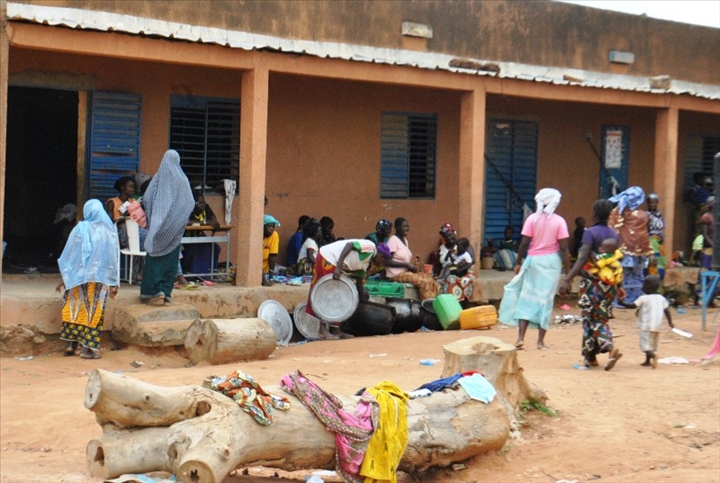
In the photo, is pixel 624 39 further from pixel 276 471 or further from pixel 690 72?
pixel 276 471

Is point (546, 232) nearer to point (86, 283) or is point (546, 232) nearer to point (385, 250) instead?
point (385, 250)

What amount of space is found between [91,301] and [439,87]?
5.39 m

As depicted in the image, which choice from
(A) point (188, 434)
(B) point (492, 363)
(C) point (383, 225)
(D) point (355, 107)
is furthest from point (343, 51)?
(A) point (188, 434)

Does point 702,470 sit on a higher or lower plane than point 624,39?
lower


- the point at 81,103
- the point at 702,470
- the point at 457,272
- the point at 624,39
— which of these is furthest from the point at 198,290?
the point at 624,39

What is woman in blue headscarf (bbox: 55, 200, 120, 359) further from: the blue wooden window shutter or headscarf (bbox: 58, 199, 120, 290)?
the blue wooden window shutter

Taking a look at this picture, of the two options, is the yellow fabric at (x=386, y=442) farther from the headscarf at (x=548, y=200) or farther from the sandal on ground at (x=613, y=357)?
the headscarf at (x=548, y=200)

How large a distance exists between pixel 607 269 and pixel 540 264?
0.90 meters

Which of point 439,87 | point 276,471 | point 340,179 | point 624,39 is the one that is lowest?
point 276,471

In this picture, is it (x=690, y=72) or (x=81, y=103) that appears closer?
(x=81, y=103)

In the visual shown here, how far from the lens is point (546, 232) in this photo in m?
9.85

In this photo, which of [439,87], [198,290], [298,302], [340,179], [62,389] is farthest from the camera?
[340,179]

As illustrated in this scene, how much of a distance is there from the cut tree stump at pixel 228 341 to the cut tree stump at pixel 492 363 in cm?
289

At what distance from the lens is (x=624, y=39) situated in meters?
15.8
